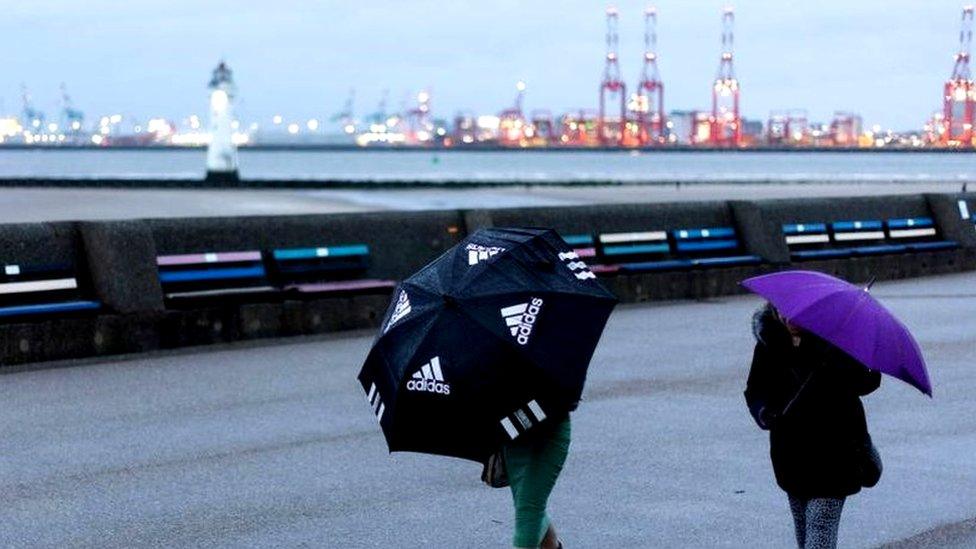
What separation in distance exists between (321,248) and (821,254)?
7962mm

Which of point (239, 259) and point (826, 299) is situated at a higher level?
point (826, 299)

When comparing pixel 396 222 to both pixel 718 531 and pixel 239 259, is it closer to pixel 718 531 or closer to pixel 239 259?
pixel 239 259

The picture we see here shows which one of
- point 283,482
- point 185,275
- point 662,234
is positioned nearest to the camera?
point 283,482

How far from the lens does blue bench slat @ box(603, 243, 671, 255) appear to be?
61.0 feet

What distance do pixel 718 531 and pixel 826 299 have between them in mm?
2469

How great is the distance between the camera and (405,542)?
7367 mm

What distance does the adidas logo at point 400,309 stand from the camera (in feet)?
18.6

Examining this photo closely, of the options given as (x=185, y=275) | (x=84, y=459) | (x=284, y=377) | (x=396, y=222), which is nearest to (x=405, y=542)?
(x=84, y=459)

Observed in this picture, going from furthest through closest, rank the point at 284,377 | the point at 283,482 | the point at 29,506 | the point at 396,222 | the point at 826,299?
the point at 396,222 < the point at 284,377 < the point at 283,482 < the point at 29,506 < the point at 826,299

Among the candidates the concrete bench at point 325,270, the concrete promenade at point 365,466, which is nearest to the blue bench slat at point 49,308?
the concrete promenade at point 365,466

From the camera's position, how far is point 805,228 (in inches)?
841

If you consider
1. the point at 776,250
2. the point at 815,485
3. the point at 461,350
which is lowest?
the point at 776,250

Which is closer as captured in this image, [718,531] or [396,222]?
[718,531]

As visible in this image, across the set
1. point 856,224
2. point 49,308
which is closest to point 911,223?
point 856,224
